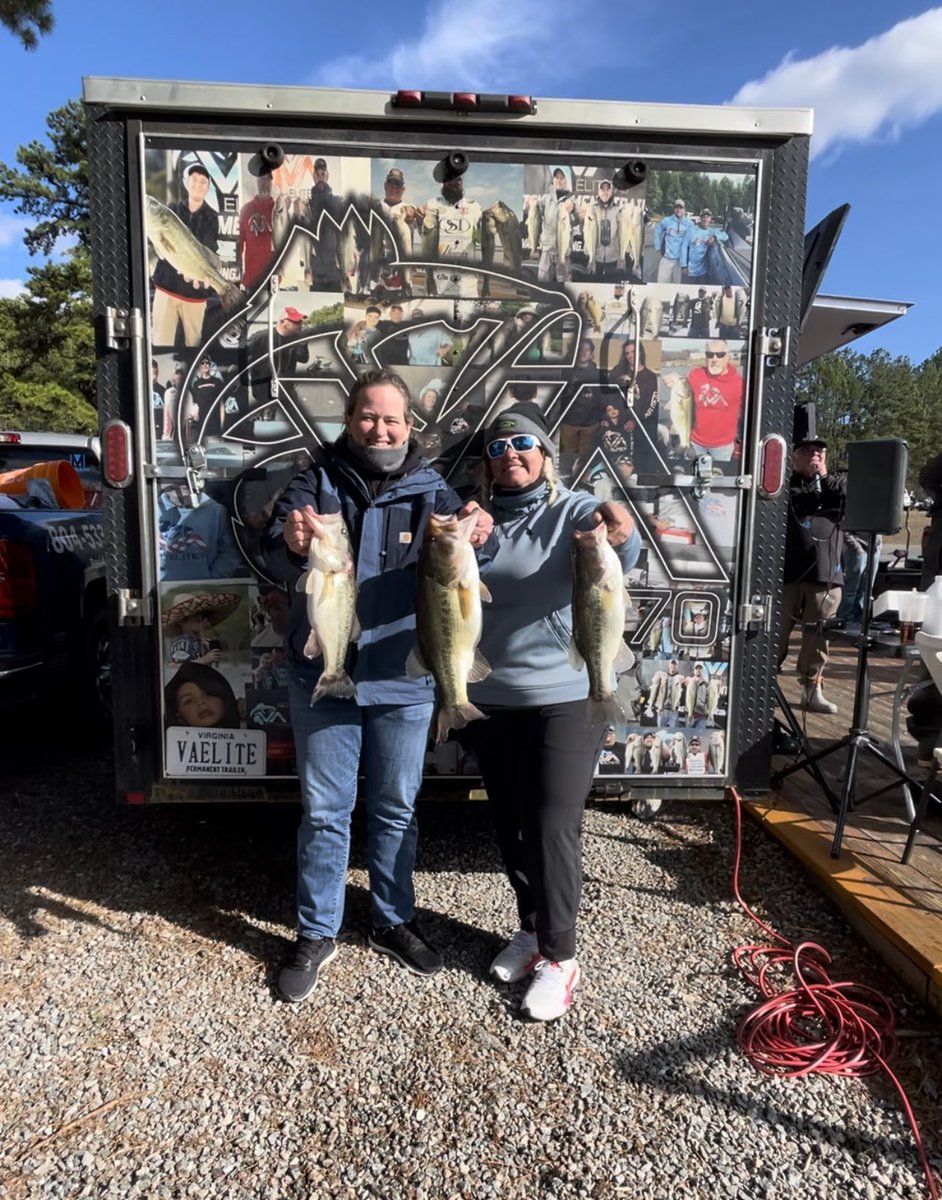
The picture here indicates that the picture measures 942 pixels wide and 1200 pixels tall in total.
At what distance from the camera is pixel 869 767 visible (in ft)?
15.9

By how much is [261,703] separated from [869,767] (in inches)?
145

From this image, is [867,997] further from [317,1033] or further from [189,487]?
[189,487]

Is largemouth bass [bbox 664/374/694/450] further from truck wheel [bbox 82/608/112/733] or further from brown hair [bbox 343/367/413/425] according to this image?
truck wheel [bbox 82/608/112/733]

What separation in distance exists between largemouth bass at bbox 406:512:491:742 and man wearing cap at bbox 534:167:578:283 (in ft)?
4.13

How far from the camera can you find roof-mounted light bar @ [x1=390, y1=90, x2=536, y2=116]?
2.94m

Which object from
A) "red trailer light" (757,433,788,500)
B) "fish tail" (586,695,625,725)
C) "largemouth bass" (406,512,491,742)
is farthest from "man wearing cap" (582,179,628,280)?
"fish tail" (586,695,625,725)

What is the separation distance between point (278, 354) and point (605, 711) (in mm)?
1826

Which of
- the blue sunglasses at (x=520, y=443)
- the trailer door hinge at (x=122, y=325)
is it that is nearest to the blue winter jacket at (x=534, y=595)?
the blue sunglasses at (x=520, y=443)

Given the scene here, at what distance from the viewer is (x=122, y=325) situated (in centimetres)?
302

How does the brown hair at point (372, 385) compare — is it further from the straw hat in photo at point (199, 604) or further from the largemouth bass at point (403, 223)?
the straw hat in photo at point (199, 604)

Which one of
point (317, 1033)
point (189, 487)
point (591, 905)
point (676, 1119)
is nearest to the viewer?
point (676, 1119)

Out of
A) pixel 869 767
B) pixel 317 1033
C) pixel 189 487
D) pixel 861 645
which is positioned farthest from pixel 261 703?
pixel 869 767

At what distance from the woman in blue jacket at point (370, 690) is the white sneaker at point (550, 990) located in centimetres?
41

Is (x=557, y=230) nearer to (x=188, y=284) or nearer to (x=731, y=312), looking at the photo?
(x=731, y=312)
